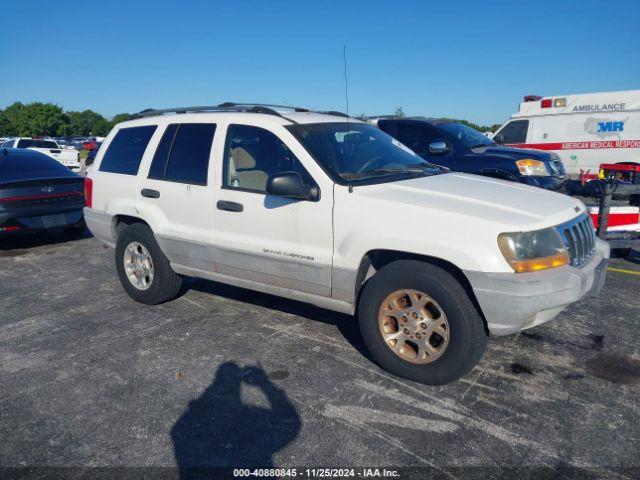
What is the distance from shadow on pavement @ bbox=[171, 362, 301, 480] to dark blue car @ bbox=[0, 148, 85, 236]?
5338 mm

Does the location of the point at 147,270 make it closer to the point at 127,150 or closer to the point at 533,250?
the point at 127,150

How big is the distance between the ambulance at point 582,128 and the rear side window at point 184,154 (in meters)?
9.36

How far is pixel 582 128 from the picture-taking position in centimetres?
1280

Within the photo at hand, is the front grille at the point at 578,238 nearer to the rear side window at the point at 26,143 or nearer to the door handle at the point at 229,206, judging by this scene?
the door handle at the point at 229,206

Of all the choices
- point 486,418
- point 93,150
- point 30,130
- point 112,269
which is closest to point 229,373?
point 486,418

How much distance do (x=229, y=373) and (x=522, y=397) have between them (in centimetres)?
196

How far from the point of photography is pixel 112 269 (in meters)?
6.74

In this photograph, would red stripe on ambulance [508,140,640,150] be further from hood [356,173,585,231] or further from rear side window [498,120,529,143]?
hood [356,173,585,231]

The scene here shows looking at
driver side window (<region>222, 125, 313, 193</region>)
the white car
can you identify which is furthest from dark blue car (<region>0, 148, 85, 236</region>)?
the white car

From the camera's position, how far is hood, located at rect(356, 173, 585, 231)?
3.23 meters

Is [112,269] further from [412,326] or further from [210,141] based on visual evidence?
[412,326]

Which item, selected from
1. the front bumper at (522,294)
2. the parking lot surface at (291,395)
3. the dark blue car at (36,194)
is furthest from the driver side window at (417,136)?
the front bumper at (522,294)

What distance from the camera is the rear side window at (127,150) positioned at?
5121 millimetres

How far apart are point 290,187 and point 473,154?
528 centimetres
